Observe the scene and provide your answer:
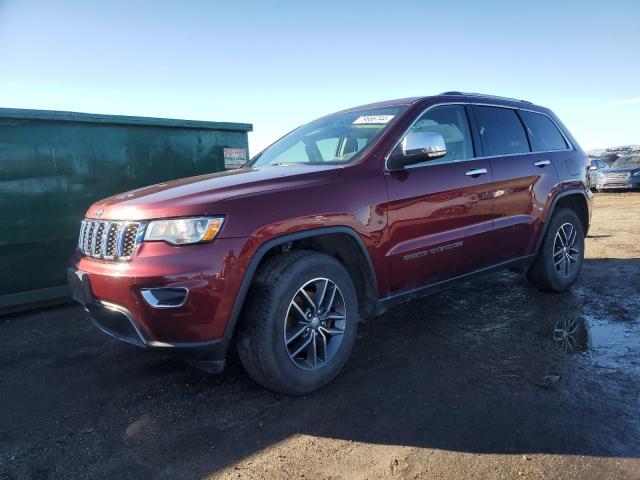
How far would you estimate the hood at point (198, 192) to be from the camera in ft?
8.28

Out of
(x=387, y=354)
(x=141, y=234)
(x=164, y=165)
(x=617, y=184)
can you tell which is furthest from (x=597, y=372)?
(x=617, y=184)

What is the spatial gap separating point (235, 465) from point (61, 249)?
3657mm

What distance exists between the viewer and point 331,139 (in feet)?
12.4

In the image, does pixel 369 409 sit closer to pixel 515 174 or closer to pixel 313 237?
pixel 313 237

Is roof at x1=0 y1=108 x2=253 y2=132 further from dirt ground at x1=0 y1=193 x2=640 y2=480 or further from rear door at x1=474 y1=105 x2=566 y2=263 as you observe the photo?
rear door at x1=474 y1=105 x2=566 y2=263

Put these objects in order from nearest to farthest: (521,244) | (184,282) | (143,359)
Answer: (184,282), (143,359), (521,244)

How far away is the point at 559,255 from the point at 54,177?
17.2ft

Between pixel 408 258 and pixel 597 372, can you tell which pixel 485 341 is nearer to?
pixel 597 372

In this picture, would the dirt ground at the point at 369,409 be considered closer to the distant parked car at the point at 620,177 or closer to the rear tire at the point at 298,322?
the rear tire at the point at 298,322

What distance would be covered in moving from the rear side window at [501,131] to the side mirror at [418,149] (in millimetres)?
975

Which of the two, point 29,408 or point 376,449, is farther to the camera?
point 29,408

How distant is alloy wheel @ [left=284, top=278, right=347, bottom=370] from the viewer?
2.81 metres

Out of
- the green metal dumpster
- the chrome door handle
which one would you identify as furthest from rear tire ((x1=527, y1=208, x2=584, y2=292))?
the green metal dumpster

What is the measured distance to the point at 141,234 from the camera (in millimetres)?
2533
